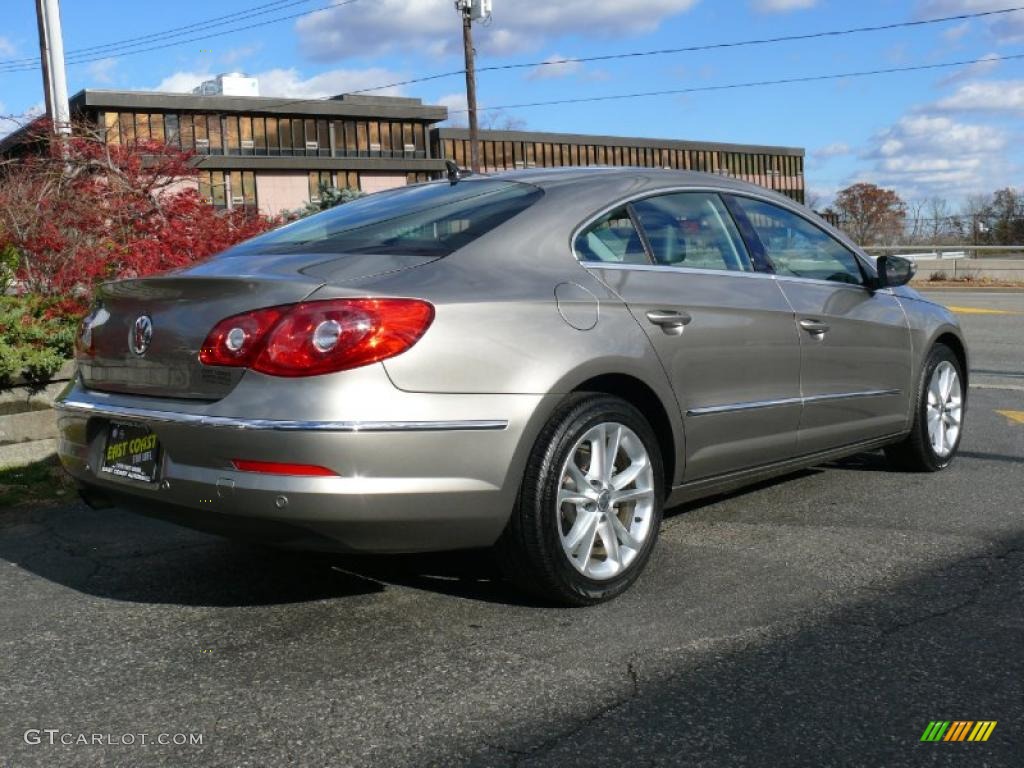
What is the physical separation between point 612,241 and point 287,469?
64.3 inches

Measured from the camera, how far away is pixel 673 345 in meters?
4.29

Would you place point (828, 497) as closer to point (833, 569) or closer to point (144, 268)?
point (833, 569)

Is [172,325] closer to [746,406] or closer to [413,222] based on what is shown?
[413,222]

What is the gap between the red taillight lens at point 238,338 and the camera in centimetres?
349

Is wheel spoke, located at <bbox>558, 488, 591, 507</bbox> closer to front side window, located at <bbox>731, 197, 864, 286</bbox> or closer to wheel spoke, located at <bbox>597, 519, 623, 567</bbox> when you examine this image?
wheel spoke, located at <bbox>597, 519, 623, 567</bbox>

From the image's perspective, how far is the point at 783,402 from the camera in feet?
16.0

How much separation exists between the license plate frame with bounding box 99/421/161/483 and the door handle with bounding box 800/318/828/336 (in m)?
2.83

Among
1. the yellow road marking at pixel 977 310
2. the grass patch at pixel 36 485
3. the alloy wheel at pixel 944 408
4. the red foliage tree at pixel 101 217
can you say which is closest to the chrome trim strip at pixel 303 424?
the grass patch at pixel 36 485

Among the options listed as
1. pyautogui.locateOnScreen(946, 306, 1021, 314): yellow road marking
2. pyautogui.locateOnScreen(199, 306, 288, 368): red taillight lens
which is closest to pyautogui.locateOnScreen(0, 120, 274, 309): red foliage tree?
pyautogui.locateOnScreen(199, 306, 288, 368): red taillight lens

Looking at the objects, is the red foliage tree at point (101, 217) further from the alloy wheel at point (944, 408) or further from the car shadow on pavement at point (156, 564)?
the alloy wheel at point (944, 408)

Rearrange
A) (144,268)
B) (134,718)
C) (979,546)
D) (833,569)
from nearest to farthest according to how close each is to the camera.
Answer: (134,718) < (833,569) < (979,546) < (144,268)

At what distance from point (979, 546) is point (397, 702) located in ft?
8.93

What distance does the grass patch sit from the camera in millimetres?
5871

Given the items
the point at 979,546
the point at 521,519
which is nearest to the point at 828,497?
the point at 979,546
